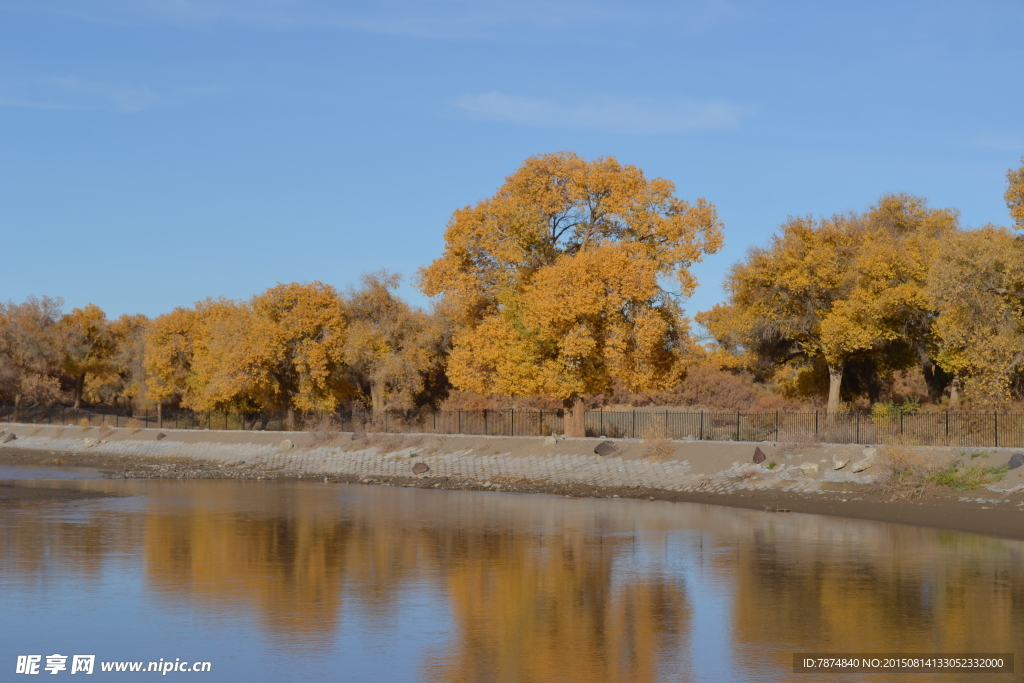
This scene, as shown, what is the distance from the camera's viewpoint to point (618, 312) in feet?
138

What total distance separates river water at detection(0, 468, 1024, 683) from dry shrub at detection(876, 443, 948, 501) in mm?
3413

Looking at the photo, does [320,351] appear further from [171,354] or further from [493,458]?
[493,458]

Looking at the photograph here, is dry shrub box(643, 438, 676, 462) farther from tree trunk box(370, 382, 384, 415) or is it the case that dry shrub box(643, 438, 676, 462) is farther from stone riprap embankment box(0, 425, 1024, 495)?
tree trunk box(370, 382, 384, 415)

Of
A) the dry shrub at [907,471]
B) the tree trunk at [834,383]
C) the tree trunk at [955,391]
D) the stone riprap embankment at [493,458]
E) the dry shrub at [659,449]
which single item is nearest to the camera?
the dry shrub at [907,471]

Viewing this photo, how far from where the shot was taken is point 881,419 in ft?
132

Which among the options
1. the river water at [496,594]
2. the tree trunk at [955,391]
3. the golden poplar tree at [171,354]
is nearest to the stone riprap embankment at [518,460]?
the river water at [496,594]

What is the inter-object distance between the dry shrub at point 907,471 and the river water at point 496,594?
3.41m

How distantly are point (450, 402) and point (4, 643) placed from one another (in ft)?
167

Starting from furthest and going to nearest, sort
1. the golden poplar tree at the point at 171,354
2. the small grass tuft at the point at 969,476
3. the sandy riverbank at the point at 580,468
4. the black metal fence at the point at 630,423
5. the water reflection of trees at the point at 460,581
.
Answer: the golden poplar tree at the point at 171,354
the black metal fence at the point at 630,423
the small grass tuft at the point at 969,476
the sandy riverbank at the point at 580,468
the water reflection of trees at the point at 460,581

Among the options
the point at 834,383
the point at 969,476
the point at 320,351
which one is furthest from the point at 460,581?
the point at 320,351

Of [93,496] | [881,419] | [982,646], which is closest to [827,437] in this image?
[881,419]

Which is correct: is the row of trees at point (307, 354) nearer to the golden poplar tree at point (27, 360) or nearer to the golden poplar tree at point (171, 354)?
the golden poplar tree at point (171, 354)

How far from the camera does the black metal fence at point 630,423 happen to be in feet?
121

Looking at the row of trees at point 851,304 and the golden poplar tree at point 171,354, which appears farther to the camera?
the golden poplar tree at point 171,354
